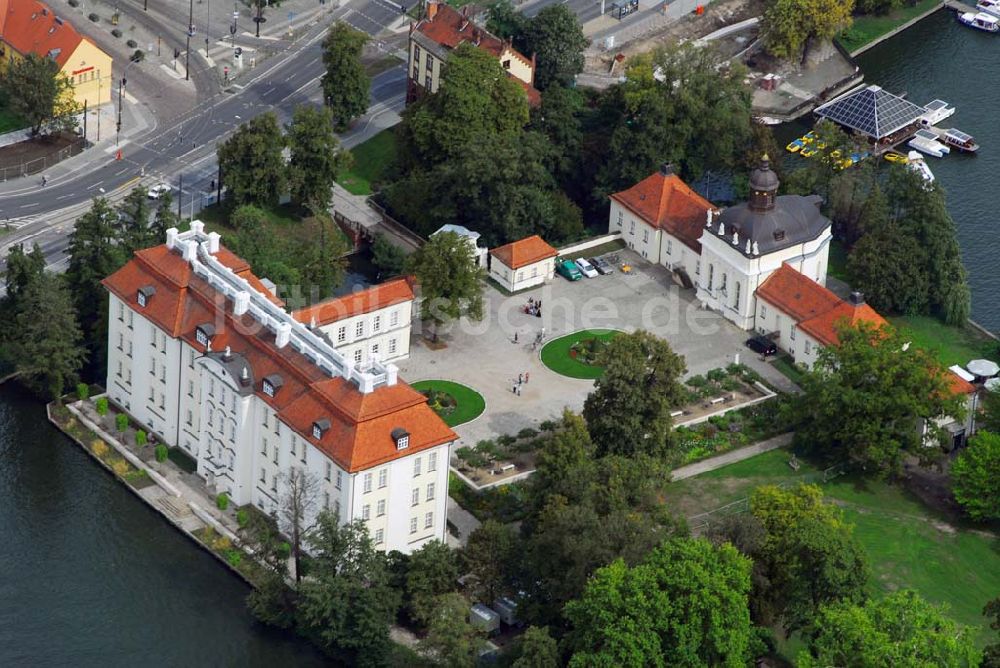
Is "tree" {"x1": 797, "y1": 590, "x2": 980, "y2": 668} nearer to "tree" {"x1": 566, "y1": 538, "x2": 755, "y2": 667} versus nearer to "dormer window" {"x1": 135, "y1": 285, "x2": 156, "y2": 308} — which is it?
"tree" {"x1": 566, "y1": 538, "x2": 755, "y2": 667}

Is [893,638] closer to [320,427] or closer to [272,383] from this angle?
[320,427]

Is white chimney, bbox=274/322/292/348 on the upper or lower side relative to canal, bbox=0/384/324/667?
upper

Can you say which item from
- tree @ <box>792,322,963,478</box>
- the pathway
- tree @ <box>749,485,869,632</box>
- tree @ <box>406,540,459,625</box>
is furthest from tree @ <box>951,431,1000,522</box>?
tree @ <box>406,540,459,625</box>

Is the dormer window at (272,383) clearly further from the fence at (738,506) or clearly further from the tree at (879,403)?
the tree at (879,403)

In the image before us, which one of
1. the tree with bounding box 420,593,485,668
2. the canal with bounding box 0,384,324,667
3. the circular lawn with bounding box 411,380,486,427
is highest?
the tree with bounding box 420,593,485,668

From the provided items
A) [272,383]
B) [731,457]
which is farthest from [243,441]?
[731,457]

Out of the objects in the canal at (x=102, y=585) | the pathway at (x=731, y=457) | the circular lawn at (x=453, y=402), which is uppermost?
the pathway at (x=731, y=457)

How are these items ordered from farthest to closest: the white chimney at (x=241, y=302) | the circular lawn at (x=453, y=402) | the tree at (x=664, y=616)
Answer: the circular lawn at (x=453, y=402) < the white chimney at (x=241, y=302) < the tree at (x=664, y=616)

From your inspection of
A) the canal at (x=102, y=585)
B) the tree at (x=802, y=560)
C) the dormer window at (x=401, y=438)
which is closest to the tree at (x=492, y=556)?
the dormer window at (x=401, y=438)
